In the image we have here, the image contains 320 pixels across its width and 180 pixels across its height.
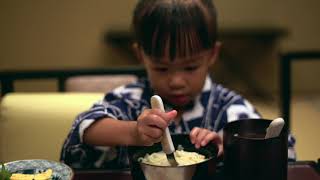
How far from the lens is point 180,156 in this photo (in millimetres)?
844

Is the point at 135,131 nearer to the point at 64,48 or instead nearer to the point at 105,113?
the point at 105,113

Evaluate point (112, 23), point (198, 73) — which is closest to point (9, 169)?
point (198, 73)

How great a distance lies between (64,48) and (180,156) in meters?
4.36

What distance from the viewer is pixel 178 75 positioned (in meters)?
1.04

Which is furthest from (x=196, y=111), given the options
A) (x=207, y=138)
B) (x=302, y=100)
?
(x=302, y=100)

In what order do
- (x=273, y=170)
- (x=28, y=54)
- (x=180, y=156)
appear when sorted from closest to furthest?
1. (x=273, y=170)
2. (x=180, y=156)
3. (x=28, y=54)

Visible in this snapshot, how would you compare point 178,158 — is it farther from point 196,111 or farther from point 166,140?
point 196,111

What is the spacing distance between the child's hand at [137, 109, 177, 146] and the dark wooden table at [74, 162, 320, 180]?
108 millimetres

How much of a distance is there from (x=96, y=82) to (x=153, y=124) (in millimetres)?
1022

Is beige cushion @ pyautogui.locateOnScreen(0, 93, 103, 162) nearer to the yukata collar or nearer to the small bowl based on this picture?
Result: the yukata collar

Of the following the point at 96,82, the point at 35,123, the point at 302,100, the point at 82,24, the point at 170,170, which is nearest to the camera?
the point at 170,170

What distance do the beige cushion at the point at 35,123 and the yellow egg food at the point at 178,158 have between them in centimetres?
62

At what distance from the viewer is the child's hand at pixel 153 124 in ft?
2.55

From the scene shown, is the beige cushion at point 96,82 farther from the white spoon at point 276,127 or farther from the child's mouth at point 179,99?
the white spoon at point 276,127
